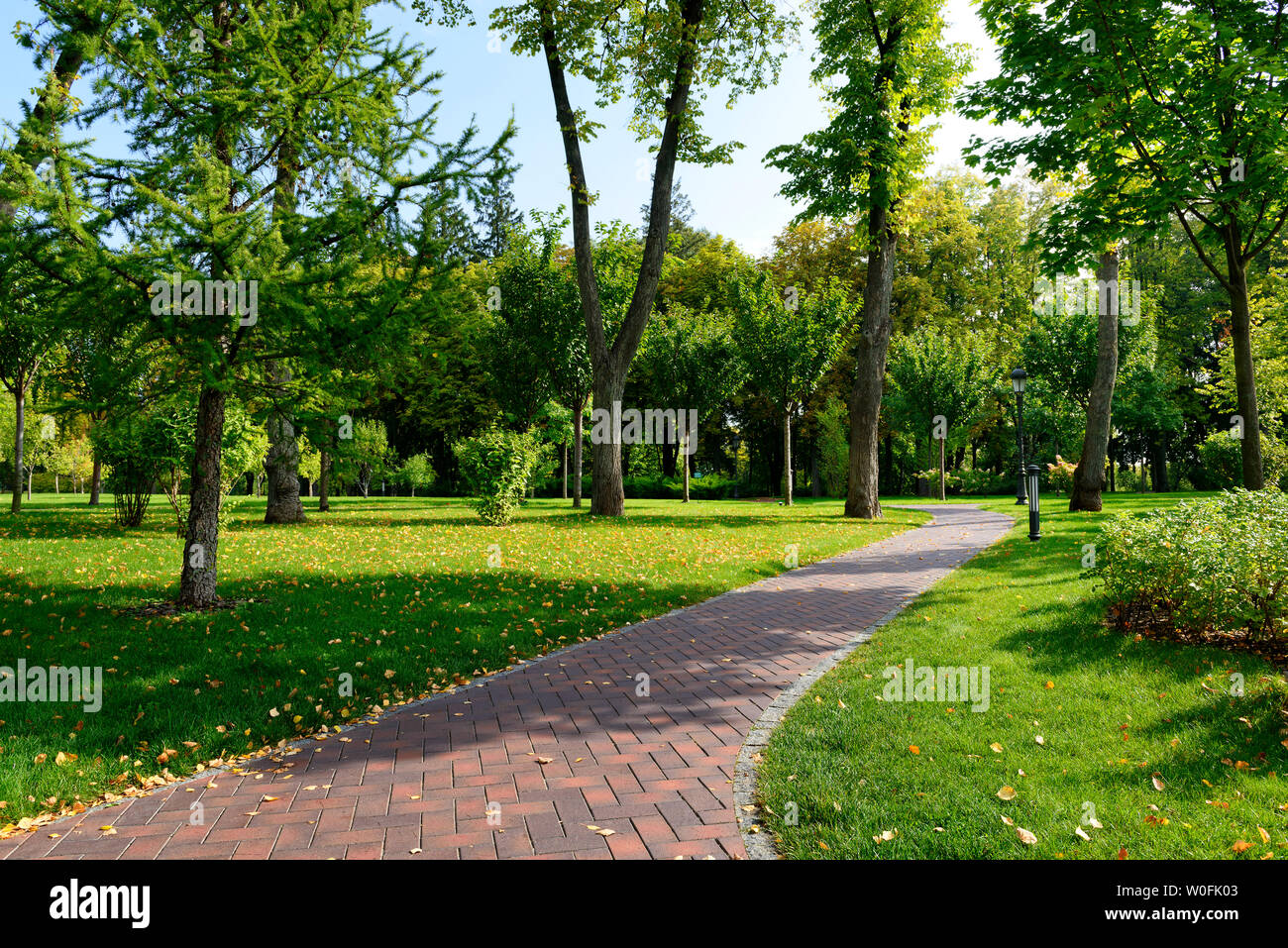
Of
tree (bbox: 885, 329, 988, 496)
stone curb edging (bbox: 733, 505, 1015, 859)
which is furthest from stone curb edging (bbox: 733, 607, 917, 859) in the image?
tree (bbox: 885, 329, 988, 496)

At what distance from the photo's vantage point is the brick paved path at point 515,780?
3.29 m

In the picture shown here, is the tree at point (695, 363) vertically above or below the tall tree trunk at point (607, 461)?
above

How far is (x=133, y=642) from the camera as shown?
6289mm

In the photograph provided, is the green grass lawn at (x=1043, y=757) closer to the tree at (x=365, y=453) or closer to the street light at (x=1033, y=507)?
the tree at (x=365, y=453)

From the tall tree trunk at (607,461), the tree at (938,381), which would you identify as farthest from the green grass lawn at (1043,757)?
the tree at (938,381)

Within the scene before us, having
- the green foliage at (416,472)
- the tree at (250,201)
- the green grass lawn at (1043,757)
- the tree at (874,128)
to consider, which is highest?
the tree at (874,128)

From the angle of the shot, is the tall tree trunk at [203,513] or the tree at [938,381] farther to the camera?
the tree at [938,381]

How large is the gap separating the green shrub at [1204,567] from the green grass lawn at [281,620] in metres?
4.59

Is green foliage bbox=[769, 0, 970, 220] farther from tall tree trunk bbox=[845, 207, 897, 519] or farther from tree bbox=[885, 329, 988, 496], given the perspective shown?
tree bbox=[885, 329, 988, 496]

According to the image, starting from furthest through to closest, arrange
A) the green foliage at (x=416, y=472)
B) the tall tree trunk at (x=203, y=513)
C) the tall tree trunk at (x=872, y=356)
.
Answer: the green foliage at (x=416, y=472) → the tall tree trunk at (x=872, y=356) → the tall tree trunk at (x=203, y=513)

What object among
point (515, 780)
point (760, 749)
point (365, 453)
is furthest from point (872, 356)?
point (515, 780)
